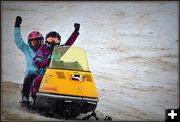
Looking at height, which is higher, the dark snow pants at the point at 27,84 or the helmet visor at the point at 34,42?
the helmet visor at the point at 34,42

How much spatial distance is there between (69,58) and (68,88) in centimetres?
47

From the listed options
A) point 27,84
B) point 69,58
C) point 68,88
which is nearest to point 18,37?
point 27,84

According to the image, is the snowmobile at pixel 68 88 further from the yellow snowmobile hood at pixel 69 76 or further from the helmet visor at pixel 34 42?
the helmet visor at pixel 34 42

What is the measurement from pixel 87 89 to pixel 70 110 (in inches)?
15.5

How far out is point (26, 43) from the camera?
206 inches

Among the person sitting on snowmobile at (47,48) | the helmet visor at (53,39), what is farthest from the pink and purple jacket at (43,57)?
the helmet visor at (53,39)

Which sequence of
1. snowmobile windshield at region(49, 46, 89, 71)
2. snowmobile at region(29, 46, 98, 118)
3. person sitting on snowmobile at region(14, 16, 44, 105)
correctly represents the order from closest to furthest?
snowmobile at region(29, 46, 98, 118) < snowmobile windshield at region(49, 46, 89, 71) < person sitting on snowmobile at region(14, 16, 44, 105)

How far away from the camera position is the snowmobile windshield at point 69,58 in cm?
507

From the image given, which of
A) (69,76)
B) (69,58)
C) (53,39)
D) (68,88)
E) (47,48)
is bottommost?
(68,88)

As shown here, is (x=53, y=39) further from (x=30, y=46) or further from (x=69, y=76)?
(x=69, y=76)

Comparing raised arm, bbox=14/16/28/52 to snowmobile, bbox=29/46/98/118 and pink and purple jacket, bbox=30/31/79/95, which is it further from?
snowmobile, bbox=29/46/98/118

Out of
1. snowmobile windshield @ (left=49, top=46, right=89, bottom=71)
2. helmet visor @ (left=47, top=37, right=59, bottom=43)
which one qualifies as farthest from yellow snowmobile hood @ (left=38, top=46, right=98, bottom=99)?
helmet visor @ (left=47, top=37, right=59, bottom=43)

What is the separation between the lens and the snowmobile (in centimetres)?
494

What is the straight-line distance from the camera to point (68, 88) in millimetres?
4953
